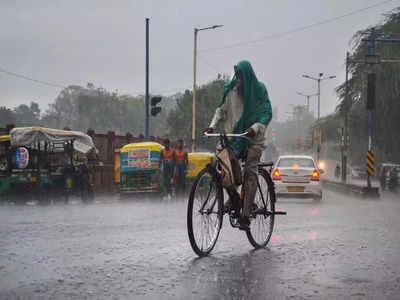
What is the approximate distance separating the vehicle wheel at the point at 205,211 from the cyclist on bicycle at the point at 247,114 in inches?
16.5

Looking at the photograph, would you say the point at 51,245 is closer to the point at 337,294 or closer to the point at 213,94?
the point at 337,294

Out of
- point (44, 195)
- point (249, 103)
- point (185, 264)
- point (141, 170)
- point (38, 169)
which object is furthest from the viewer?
point (141, 170)

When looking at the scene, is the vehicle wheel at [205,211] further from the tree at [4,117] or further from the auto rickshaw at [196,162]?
the tree at [4,117]

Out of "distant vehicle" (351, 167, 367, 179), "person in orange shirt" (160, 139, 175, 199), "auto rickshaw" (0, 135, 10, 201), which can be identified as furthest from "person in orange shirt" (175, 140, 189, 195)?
"distant vehicle" (351, 167, 367, 179)

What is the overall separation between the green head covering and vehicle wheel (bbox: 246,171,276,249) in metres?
0.56

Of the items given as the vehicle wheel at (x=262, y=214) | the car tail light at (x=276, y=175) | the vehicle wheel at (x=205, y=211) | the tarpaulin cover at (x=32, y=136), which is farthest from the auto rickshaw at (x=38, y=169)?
the vehicle wheel at (x=205, y=211)

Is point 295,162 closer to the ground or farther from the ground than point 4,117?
closer to the ground

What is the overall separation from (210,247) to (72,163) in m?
12.0

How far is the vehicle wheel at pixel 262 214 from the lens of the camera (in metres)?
6.66

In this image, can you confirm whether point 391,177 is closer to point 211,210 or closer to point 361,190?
point 361,190

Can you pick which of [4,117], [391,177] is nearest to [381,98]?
[391,177]

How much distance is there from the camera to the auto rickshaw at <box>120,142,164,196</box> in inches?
736

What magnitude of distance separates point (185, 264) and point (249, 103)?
2.07 metres

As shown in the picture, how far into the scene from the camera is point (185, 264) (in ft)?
17.9
